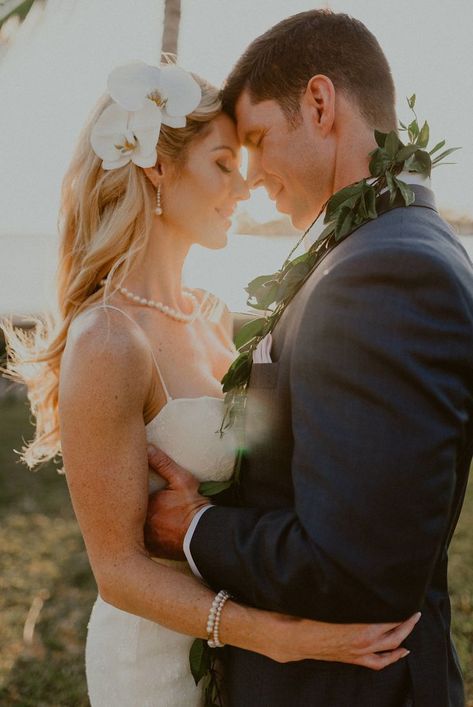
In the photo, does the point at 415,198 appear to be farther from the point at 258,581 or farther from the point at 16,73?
the point at 16,73

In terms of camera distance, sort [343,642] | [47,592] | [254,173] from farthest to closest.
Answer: [47,592]
[254,173]
[343,642]

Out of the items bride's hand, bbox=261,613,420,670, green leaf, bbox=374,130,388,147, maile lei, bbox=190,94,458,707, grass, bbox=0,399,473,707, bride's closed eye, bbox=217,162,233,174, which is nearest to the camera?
bride's hand, bbox=261,613,420,670

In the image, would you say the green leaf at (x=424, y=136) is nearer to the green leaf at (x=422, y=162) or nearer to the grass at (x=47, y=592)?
the green leaf at (x=422, y=162)

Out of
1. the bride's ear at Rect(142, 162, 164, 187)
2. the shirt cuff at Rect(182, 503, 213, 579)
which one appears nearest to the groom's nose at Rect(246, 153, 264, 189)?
the bride's ear at Rect(142, 162, 164, 187)

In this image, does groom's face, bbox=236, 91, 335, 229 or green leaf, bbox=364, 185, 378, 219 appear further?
groom's face, bbox=236, 91, 335, 229

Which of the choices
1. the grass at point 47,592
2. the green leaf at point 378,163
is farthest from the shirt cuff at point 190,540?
the grass at point 47,592

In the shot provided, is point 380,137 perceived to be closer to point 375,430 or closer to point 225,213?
point 225,213

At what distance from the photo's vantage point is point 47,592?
534cm

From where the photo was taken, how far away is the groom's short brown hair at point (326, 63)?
229cm

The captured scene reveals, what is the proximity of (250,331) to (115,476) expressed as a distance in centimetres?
59

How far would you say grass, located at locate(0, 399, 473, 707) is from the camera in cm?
432

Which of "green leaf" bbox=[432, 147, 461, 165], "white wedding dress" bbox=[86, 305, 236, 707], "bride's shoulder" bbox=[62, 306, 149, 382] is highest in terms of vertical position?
"green leaf" bbox=[432, 147, 461, 165]

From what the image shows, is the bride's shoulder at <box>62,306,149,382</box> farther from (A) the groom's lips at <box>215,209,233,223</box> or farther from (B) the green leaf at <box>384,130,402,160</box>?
(B) the green leaf at <box>384,130,402,160</box>

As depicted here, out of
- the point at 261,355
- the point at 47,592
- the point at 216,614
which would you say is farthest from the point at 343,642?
the point at 47,592
